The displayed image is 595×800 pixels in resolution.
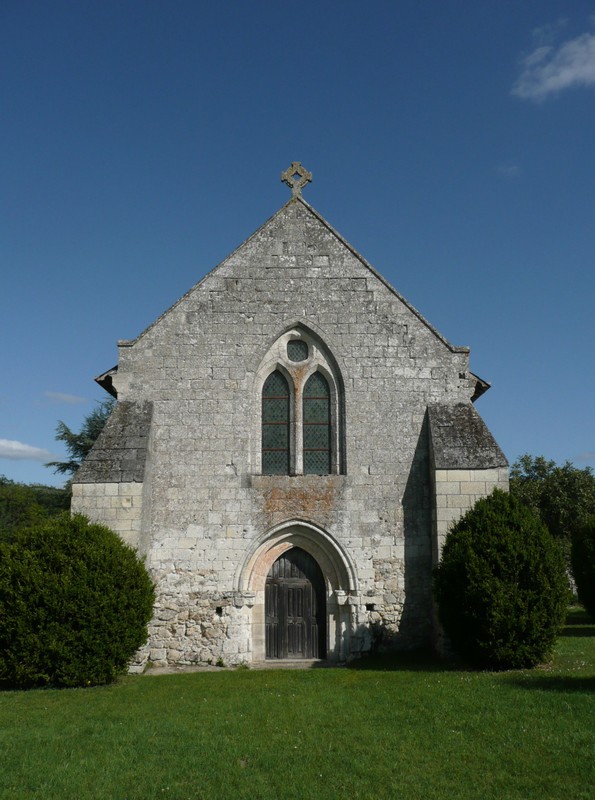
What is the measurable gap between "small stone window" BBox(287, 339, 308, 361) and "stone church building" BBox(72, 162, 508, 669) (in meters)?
Answer: 0.04

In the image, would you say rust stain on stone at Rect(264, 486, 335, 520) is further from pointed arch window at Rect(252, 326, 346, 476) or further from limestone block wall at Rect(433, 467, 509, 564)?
limestone block wall at Rect(433, 467, 509, 564)

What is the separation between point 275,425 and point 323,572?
2.97m

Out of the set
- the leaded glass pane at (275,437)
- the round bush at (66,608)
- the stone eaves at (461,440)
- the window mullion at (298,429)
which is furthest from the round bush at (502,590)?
the round bush at (66,608)

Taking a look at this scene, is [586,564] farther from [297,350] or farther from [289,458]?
[297,350]

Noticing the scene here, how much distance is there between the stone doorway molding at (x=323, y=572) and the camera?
1303 cm

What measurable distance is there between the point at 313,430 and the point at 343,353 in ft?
5.34

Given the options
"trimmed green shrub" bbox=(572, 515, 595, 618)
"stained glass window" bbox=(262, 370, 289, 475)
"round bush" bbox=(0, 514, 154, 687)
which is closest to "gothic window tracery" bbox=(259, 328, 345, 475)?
"stained glass window" bbox=(262, 370, 289, 475)

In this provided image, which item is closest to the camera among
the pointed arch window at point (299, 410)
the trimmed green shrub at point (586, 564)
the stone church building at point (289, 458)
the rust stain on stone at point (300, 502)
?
the stone church building at point (289, 458)

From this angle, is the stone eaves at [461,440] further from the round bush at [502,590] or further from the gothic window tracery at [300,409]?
the gothic window tracery at [300,409]

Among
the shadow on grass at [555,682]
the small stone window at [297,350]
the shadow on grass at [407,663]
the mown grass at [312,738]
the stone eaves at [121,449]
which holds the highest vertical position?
the small stone window at [297,350]

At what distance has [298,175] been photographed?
1514 cm

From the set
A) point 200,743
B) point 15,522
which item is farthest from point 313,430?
point 15,522

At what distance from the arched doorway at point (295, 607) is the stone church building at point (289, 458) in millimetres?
27

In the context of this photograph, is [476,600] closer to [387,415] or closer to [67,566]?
[387,415]
